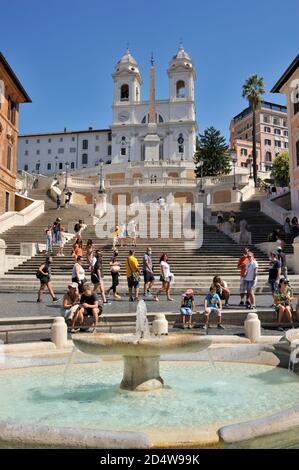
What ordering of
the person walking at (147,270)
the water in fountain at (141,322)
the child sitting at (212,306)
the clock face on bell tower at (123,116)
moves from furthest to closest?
1. the clock face on bell tower at (123,116)
2. the person walking at (147,270)
3. the child sitting at (212,306)
4. the water in fountain at (141,322)

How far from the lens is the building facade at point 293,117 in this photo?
1180 inches

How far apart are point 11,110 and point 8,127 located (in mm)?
1842

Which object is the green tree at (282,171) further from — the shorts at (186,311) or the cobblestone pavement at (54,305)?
the shorts at (186,311)

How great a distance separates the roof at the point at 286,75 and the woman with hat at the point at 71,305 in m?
23.4

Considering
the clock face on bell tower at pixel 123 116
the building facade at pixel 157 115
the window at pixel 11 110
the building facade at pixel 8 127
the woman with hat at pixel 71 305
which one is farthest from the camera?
the clock face on bell tower at pixel 123 116

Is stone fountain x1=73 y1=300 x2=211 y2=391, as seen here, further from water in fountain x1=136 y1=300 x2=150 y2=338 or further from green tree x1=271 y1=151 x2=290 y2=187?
green tree x1=271 y1=151 x2=290 y2=187

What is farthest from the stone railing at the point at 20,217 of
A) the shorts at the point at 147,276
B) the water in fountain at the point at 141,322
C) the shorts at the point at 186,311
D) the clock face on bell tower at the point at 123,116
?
the clock face on bell tower at the point at 123,116

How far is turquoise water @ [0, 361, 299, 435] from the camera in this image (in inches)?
187

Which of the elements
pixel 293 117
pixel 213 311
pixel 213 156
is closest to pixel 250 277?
pixel 213 311

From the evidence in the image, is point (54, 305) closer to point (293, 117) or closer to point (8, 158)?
point (293, 117)

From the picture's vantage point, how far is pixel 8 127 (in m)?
35.3

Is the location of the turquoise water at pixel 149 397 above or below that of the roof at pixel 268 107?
below
